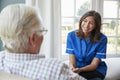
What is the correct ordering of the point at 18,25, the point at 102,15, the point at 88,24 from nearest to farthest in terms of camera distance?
the point at 18,25 < the point at 88,24 < the point at 102,15

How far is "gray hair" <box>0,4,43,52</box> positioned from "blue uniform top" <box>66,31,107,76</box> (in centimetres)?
111

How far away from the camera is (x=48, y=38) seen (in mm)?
2920

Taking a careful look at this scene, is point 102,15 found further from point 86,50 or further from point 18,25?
point 18,25

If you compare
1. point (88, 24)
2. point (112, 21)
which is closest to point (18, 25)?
point (88, 24)

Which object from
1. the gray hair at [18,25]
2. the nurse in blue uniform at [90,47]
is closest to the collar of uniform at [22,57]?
the gray hair at [18,25]

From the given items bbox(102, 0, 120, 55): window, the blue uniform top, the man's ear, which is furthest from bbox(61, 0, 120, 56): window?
the man's ear

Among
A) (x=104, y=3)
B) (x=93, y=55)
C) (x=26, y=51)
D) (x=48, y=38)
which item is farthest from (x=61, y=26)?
(x=26, y=51)

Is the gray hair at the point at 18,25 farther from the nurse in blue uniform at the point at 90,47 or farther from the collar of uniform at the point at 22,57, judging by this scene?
the nurse in blue uniform at the point at 90,47

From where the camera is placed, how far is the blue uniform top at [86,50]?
90.8 inches

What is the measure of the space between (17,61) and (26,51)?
0.07m

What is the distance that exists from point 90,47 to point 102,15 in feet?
3.29

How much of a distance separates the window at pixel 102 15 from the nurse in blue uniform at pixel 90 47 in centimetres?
79

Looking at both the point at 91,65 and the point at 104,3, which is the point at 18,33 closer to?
the point at 91,65

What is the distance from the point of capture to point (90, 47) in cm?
231
